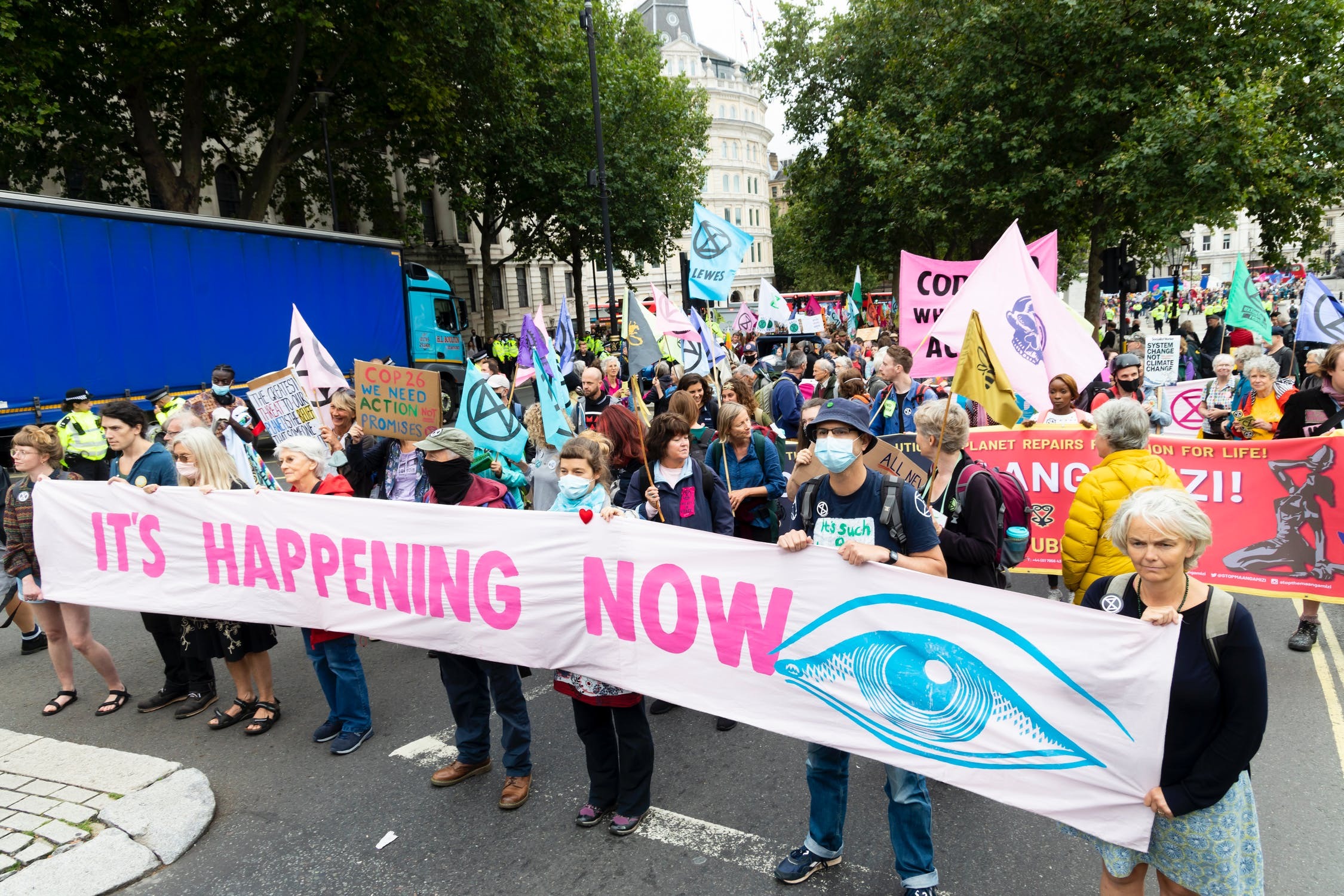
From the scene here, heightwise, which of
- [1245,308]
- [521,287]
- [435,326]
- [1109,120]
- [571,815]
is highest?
[1109,120]

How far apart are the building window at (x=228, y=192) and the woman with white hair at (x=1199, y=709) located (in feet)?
103

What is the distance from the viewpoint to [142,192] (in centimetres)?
2306

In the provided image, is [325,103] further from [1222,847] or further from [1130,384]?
[1222,847]

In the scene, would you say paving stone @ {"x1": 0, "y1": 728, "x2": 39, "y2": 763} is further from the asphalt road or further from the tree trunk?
the tree trunk

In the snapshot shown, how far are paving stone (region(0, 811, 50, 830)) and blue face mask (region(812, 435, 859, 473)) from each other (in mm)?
3899

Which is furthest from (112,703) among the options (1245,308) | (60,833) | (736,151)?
(736,151)

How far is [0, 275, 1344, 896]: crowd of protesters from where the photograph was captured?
2355mm

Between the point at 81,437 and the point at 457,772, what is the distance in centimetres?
614

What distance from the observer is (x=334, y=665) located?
4.46m

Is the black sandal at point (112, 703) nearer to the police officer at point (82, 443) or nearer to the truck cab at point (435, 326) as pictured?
the police officer at point (82, 443)

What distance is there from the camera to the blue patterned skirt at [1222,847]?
2.32m

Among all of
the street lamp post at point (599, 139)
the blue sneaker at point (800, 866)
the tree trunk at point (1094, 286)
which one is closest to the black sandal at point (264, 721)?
the blue sneaker at point (800, 866)

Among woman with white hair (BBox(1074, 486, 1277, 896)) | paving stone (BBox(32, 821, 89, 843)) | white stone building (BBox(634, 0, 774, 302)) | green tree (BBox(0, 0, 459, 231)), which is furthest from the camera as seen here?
white stone building (BBox(634, 0, 774, 302))

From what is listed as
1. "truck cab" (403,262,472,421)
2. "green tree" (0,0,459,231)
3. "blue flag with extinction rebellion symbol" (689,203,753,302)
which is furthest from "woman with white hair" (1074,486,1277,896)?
"truck cab" (403,262,472,421)
